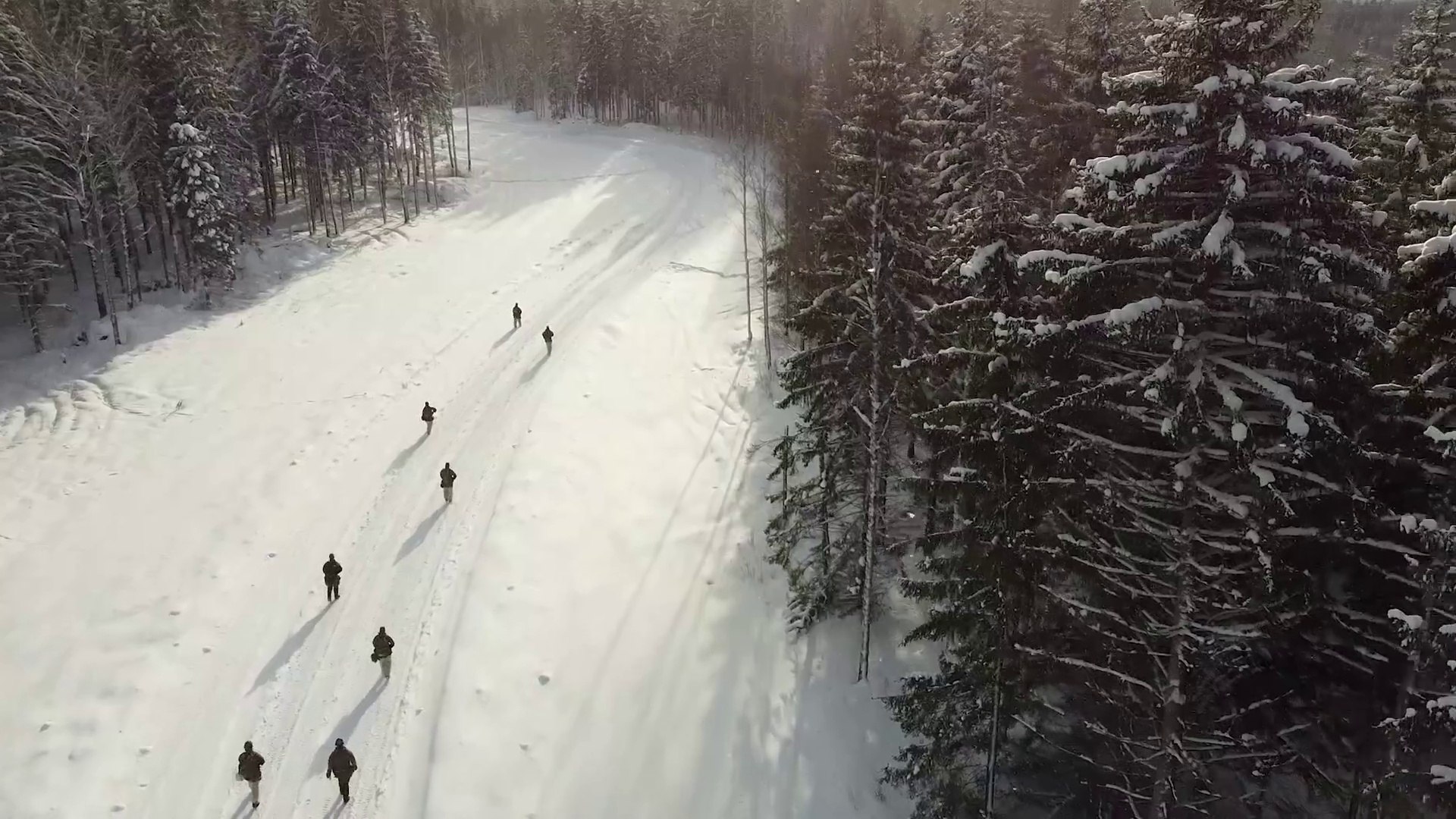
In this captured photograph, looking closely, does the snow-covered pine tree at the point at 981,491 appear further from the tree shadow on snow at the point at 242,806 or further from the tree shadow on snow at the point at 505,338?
the tree shadow on snow at the point at 505,338

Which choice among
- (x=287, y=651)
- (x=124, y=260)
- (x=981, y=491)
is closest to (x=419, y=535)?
(x=287, y=651)

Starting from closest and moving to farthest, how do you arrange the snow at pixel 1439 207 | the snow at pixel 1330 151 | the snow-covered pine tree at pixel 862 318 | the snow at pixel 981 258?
1. the snow at pixel 1330 151
2. the snow at pixel 1439 207
3. the snow at pixel 981 258
4. the snow-covered pine tree at pixel 862 318

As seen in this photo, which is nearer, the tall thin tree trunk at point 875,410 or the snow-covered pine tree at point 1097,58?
the tall thin tree trunk at point 875,410

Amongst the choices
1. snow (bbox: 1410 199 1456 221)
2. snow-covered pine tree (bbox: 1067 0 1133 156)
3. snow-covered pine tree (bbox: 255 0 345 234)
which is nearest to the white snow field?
snow-covered pine tree (bbox: 255 0 345 234)

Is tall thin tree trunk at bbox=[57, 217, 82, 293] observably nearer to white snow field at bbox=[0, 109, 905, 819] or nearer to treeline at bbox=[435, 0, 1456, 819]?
white snow field at bbox=[0, 109, 905, 819]

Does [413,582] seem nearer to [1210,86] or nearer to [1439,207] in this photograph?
[1210,86]

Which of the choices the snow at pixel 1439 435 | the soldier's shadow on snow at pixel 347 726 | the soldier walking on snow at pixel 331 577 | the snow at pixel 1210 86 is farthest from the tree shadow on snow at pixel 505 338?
the snow at pixel 1439 435
